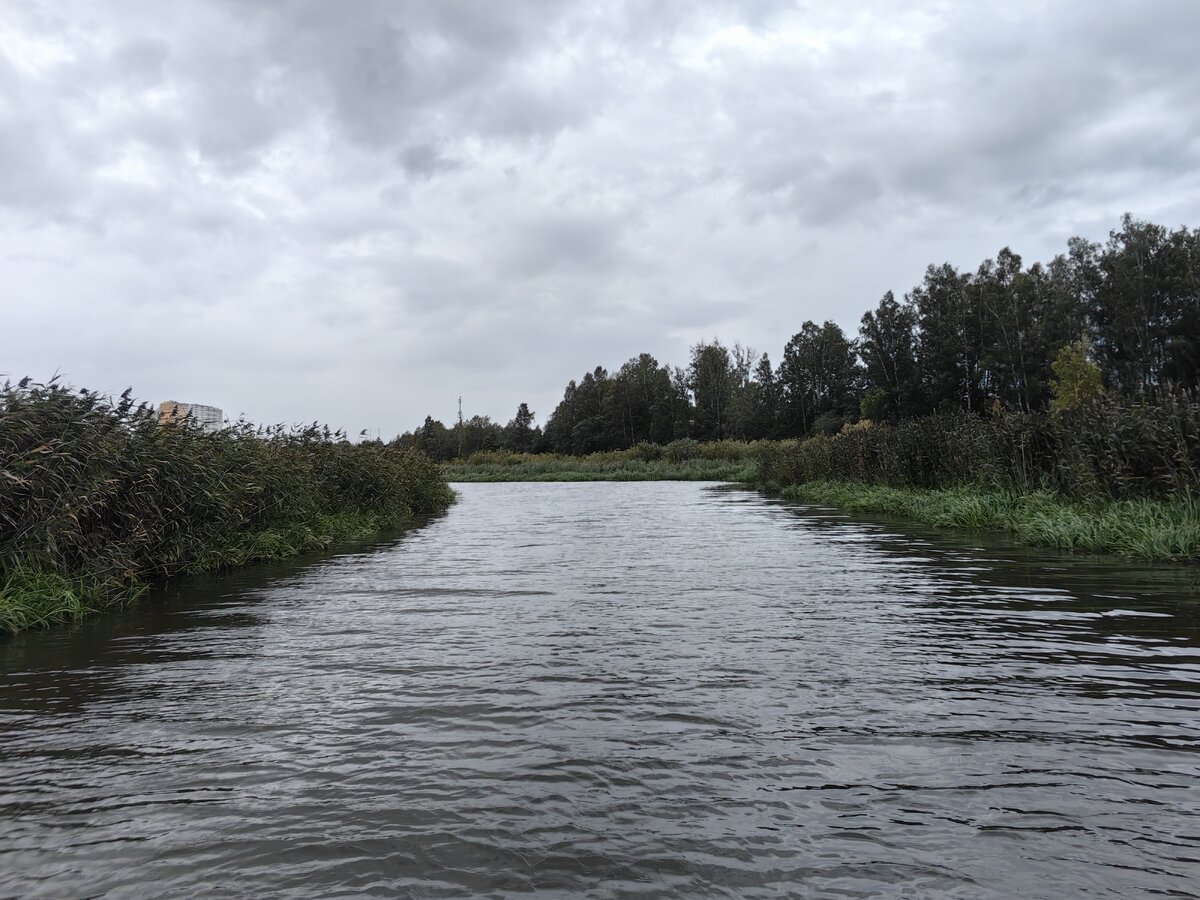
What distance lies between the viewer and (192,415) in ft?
38.6

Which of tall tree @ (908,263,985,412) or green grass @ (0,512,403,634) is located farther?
tall tree @ (908,263,985,412)

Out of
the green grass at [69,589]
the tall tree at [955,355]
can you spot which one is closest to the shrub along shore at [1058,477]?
the green grass at [69,589]

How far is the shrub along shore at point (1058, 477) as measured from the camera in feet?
33.7

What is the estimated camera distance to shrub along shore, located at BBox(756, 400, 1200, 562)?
10266mm

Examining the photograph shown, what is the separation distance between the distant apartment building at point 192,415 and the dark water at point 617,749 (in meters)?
4.50

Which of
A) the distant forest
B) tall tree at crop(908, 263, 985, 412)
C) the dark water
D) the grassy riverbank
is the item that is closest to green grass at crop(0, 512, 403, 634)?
the dark water

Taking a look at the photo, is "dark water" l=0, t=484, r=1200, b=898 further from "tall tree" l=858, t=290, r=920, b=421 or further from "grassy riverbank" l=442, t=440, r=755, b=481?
"tall tree" l=858, t=290, r=920, b=421

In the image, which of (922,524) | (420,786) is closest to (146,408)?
(420,786)

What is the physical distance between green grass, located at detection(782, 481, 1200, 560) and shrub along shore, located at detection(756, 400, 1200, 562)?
0.02 metres

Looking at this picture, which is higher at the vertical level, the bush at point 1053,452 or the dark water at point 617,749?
the bush at point 1053,452

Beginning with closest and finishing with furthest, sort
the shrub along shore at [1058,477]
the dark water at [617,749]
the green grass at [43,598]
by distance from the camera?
the dark water at [617,749] → the green grass at [43,598] → the shrub along shore at [1058,477]

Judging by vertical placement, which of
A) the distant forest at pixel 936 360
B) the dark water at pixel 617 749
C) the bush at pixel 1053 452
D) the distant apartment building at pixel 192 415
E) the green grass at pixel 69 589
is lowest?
the dark water at pixel 617 749

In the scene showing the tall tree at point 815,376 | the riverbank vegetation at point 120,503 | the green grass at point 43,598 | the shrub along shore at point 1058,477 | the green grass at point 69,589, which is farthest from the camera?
the tall tree at point 815,376

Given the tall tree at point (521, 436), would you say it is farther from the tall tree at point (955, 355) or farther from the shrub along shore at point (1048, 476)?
the shrub along shore at point (1048, 476)
